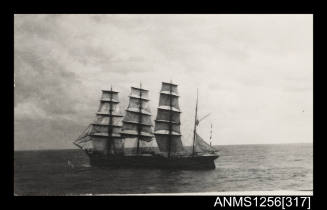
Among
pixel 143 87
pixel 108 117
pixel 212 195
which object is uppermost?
pixel 143 87

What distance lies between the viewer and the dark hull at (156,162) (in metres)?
11.7

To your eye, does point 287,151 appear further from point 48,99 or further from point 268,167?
point 48,99

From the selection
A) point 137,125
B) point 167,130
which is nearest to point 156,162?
point 167,130

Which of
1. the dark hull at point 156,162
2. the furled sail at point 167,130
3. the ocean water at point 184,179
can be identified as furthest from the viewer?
the dark hull at point 156,162

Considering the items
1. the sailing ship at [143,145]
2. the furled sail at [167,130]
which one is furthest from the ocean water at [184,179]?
the furled sail at [167,130]

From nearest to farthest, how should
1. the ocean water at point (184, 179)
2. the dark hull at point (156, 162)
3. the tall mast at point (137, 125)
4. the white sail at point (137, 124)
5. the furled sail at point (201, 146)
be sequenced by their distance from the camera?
the ocean water at point (184, 179) < the furled sail at point (201, 146) < the dark hull at point (156, 162) < the white sail at point (137, 124) < the tall mast at point (137, 125)

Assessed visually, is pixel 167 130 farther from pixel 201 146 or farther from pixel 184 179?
pixel 184 179

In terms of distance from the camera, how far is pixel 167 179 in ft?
30.5

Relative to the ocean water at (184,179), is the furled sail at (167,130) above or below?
above

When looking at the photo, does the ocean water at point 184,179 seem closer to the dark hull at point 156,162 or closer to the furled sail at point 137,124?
the dark hull at point 156,162

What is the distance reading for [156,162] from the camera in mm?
12102

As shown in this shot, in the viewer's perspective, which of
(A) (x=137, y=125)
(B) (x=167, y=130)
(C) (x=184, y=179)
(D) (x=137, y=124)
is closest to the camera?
(C) (x=184, y=179)
